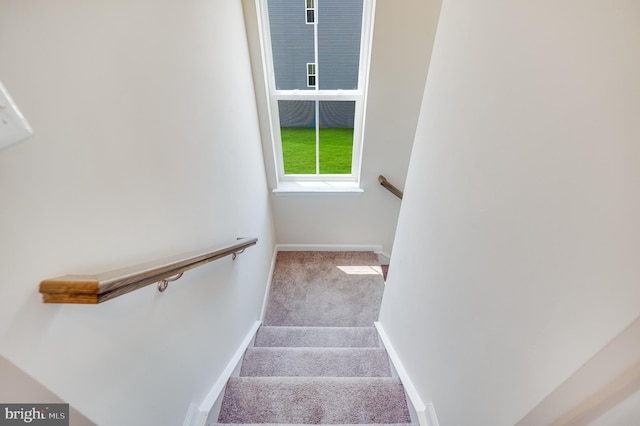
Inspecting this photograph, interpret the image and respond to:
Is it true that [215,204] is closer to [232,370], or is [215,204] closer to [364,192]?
[232,370]

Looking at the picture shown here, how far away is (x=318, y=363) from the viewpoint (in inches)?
71.7

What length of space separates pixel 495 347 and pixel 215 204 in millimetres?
1249

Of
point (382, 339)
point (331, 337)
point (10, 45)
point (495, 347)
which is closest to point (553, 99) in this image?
point (495, 347)

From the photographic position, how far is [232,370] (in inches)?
62.1

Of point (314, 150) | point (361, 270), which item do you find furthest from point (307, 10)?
point (361, 270)

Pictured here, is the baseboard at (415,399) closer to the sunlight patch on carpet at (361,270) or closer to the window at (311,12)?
the sunlight patch on carpet at (361,270)

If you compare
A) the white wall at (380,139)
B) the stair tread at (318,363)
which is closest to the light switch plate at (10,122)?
the stair tread at (318,363)

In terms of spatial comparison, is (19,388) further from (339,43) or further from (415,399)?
(339,43)

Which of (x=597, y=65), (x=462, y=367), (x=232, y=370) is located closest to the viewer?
(x=597, y=65)

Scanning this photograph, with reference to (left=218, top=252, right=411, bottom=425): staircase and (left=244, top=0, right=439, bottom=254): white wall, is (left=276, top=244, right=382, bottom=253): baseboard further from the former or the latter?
(left=218, top=252, right=411, bottom=425): staircase

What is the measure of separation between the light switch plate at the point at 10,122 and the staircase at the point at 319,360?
1.42 metres

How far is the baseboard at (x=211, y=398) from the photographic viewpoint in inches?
44.6

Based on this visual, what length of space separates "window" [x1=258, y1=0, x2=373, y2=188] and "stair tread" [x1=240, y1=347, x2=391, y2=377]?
1718mm

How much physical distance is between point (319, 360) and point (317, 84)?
220 centimetres
